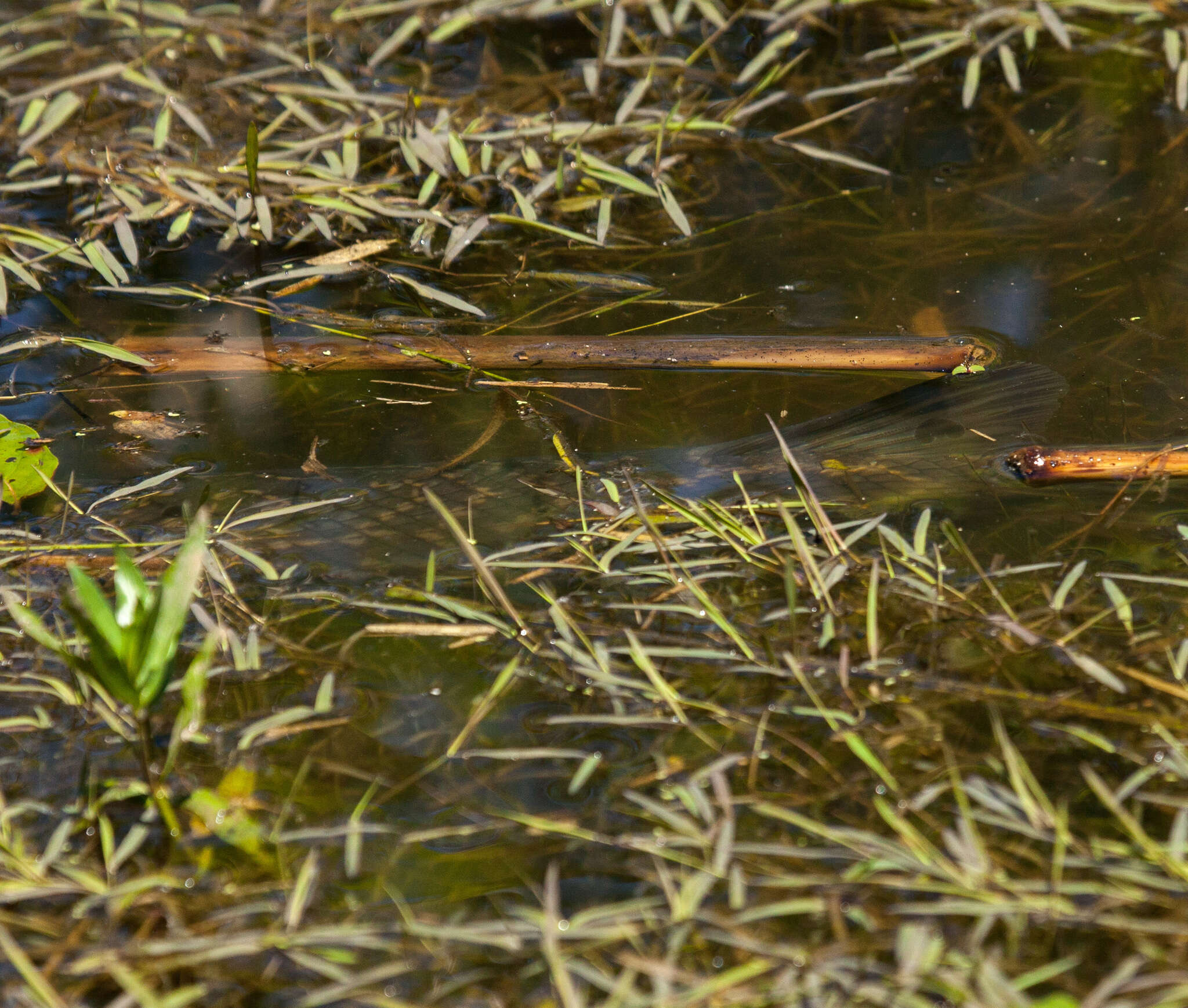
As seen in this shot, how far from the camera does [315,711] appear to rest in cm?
163

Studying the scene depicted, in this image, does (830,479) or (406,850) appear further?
(830,479)

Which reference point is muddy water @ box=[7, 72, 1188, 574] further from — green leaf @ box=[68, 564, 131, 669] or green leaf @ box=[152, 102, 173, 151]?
green leaf @ box=[68, 564, 131, 669]

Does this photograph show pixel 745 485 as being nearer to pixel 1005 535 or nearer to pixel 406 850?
pixel 1005 535

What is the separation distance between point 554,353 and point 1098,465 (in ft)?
3.92

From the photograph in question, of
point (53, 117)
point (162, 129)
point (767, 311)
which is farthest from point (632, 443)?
point (53, 117)

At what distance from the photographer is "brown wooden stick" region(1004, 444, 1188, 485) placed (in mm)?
2000

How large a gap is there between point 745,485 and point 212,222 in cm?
174

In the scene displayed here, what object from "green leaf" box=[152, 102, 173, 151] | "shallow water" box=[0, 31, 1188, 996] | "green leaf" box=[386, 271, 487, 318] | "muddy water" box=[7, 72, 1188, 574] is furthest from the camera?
"green leaf" box=[152, 102, 173, 151]

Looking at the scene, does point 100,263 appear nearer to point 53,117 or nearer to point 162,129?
point 162,129

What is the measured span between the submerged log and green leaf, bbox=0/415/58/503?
1.22ft

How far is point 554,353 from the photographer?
2.46 meters

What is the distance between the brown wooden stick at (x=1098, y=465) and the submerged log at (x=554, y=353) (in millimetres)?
424

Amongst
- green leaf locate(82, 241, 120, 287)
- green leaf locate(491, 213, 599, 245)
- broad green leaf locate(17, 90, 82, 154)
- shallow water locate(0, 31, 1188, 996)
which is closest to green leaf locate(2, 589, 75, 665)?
shallow water locate(0, 31, 1188, 996)

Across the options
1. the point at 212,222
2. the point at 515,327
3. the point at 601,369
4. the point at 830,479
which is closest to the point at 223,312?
the point at 212,222
